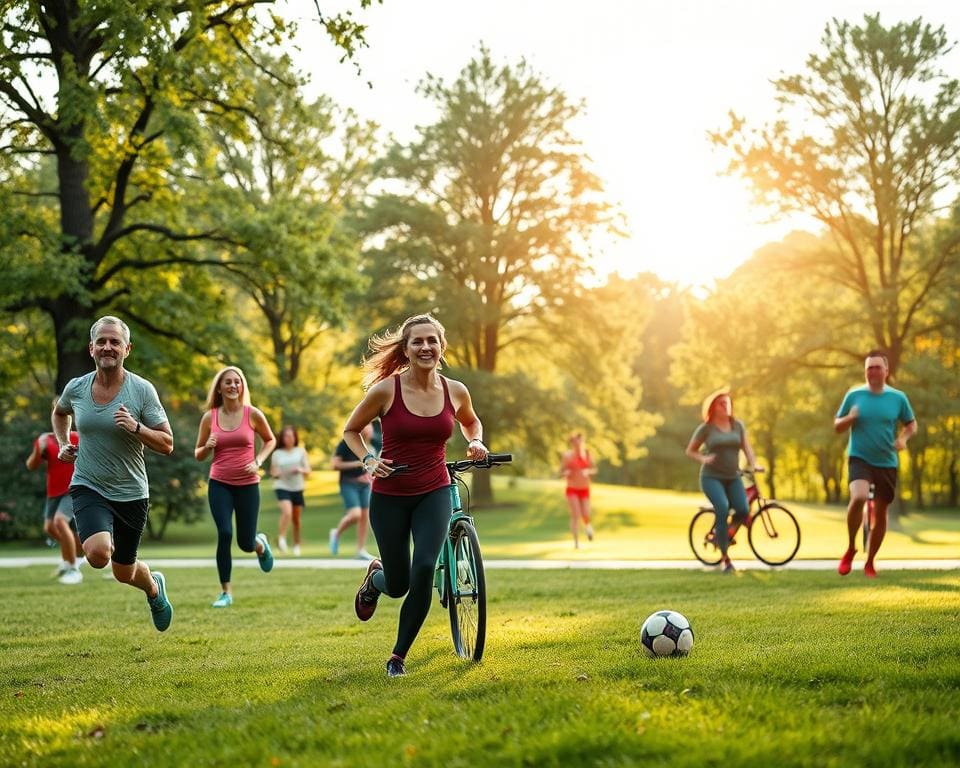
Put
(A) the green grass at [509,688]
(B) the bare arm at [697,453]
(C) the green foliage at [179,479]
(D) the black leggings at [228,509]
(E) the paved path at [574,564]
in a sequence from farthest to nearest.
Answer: (C) the green foliage at [179,479] → (E) the paved path at [574,564] → (B) the bare arm at [697,453] → (D) the black leggings at [228,509] → (A) the green grass at [509,688]

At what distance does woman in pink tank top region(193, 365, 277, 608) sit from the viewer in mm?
10781

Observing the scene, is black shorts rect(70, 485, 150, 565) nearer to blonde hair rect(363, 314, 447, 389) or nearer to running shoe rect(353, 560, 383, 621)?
running shoe rect(353, 560, 383, 621)

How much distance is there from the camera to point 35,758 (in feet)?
15.4

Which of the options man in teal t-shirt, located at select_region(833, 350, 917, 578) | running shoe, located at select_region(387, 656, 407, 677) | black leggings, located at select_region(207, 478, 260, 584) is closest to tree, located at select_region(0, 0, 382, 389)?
black leggings, located at select_region(207, 478, 260, 584)

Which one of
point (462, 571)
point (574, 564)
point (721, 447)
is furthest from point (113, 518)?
point (574, 564)

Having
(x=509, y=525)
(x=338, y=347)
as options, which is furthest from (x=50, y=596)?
(x=338, y=347)

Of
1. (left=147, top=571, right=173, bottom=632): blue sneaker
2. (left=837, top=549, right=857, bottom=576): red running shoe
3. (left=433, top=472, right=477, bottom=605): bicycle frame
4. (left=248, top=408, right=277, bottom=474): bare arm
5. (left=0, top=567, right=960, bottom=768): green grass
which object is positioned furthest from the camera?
(left=837, top=549, right=857, bottom=576): red running shoe

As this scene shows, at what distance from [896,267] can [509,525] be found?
1378 centimetres

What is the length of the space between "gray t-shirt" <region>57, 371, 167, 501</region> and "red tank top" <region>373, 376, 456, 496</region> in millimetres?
1801

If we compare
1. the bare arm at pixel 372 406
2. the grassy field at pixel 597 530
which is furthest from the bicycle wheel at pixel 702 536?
the bare arm at pixel 372 406

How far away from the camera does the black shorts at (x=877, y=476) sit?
11.3 metres

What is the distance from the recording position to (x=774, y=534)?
15.0 metres

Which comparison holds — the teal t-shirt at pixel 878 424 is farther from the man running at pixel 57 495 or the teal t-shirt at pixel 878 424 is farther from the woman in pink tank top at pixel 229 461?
the man running at pixel 57 495

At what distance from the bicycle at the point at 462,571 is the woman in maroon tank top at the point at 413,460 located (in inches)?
5.4
